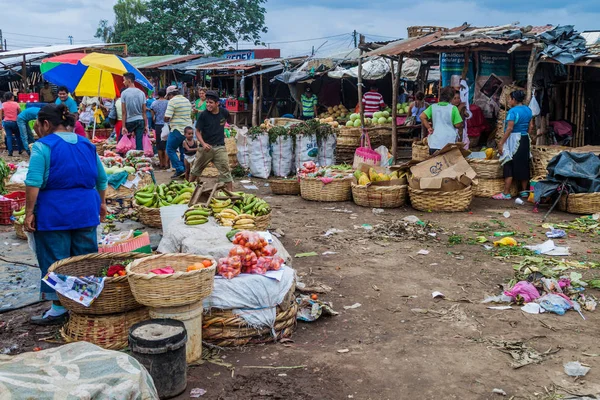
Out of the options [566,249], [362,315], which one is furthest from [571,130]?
[362,315]

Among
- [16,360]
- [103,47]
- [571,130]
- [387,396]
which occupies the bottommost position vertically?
[387,396]

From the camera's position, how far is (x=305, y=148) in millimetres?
12883

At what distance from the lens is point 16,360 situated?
2.86 m

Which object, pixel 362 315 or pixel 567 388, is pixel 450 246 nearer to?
pixel 362 315

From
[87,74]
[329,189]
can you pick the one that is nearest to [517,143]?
[329,189]

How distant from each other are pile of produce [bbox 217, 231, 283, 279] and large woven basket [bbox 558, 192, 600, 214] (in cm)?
595

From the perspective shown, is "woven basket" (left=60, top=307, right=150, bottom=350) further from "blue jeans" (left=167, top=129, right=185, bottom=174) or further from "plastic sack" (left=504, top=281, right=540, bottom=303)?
"blue jeans" (left=167, top=129, right=185, bottom=174)

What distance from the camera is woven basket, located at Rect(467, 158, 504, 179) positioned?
34.1 ft

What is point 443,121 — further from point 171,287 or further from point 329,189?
point 171,287

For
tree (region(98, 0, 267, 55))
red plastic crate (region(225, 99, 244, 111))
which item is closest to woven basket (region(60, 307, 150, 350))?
red plastic crate (region(225, 99, 244, 111))

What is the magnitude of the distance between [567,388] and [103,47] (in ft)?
93.6

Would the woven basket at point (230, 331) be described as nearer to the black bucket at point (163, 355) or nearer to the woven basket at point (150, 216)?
the black bucket at point (163, 355)

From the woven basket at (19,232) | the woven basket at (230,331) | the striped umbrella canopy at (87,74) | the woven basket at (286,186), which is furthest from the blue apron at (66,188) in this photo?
the striped umbrella canopy at (87,74)

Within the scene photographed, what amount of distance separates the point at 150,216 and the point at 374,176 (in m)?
3.85
